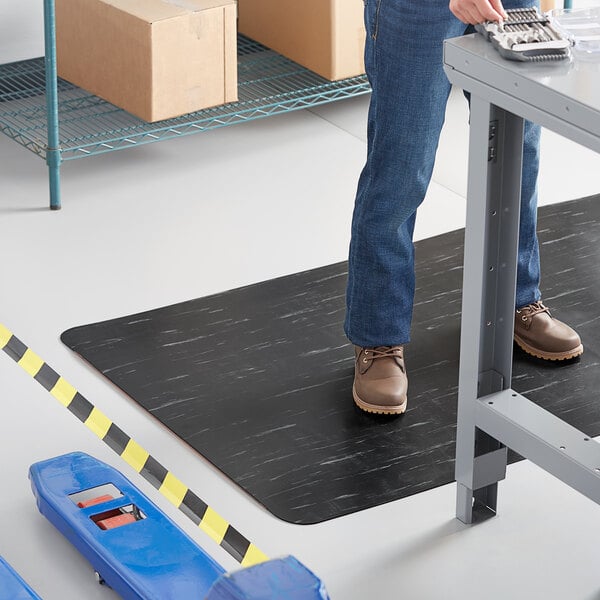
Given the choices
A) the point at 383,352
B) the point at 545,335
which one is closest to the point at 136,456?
the point at 383,352

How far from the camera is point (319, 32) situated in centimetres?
413

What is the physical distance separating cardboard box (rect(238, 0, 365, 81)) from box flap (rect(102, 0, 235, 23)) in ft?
1.14

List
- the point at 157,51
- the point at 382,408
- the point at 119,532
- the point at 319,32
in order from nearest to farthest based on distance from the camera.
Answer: the point at 119,532, the point at 382,408, the point at 157,51, the point at 319,32

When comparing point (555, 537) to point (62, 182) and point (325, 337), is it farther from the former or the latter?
point (62, 182)

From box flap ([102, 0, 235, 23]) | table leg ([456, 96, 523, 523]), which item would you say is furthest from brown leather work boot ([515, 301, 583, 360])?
box flap ([102, 0, 235, 23])

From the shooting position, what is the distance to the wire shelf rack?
13.3 ft

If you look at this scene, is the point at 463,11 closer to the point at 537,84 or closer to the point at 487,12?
the point at 487,12

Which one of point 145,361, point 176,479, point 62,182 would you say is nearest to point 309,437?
point 176,479

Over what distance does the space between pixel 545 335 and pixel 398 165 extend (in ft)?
1.94

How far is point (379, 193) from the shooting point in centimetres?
268

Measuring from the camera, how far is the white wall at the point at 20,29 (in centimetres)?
436

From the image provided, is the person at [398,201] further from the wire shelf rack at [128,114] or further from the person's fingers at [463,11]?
the wire shelf rack at [128,114]

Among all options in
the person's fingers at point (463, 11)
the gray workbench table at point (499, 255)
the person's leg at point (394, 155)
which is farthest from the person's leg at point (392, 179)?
the gray workbench table at point (499, 255)

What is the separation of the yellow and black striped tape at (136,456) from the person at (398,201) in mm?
454
